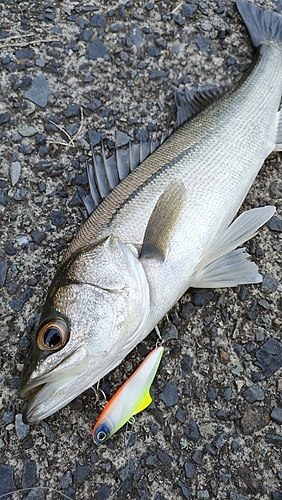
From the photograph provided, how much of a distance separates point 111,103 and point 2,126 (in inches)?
27.9

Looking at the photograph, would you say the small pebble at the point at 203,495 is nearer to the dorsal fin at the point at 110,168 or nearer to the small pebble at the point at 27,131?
the dorsal fin at the point at 110,168

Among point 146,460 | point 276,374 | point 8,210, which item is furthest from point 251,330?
point 8,210

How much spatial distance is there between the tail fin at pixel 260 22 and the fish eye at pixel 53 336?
243cm

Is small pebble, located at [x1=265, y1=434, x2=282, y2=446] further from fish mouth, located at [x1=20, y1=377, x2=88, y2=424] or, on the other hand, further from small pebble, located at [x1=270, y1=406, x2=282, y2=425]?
fish mouth, located at [x1=20, y1=377, x2=88, y2=424]

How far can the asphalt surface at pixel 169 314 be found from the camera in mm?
2229

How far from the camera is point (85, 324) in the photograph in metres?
1.99

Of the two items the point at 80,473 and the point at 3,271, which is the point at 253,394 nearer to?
the point at 80,473

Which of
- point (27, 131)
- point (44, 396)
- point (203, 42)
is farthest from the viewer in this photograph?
point (203, 42)

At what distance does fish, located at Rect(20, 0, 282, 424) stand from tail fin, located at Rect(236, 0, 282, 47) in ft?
0.95

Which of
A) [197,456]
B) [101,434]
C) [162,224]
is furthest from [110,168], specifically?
[197,456]

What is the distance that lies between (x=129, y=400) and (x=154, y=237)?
79 centimetres

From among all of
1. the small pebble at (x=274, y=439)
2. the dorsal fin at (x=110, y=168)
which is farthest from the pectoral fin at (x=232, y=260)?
the small pebble at (x=274, y=439)

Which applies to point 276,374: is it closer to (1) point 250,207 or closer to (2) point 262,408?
(2) point 262,408

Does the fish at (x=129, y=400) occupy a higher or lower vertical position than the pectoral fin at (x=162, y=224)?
lower
